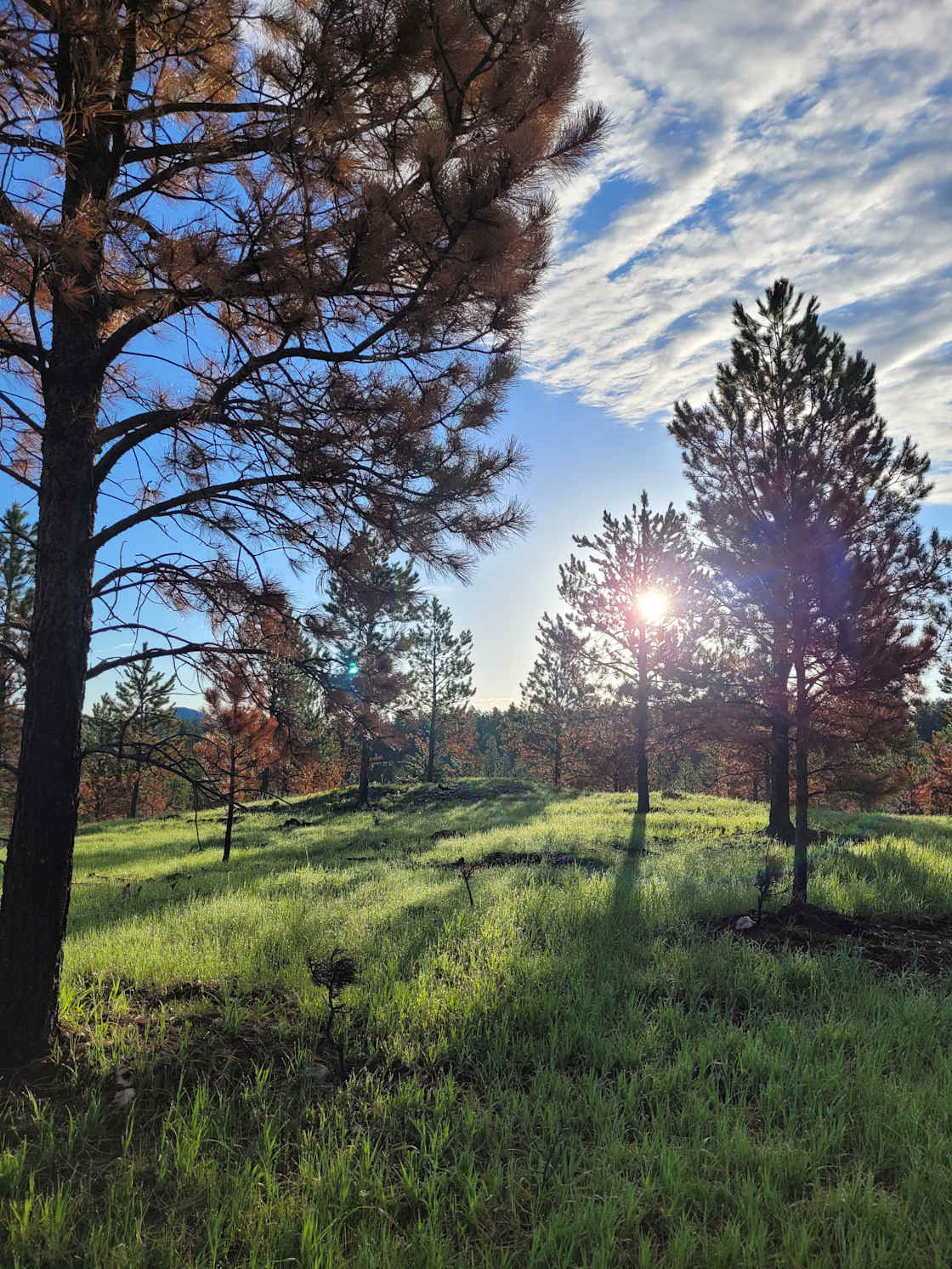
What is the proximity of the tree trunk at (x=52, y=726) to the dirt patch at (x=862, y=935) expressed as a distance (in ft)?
17.0

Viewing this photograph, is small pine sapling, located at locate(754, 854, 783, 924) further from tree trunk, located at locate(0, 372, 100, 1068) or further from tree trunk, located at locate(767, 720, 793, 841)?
tree trunk, located at locate(767, 720, 793, 841)

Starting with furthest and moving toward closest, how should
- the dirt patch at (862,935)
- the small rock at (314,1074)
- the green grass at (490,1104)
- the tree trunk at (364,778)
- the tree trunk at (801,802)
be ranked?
the tree trunk at (364,778) < the tree trunk at (801,802) < the dirt patch at (862,935) < the small rock at (314,1074) < the green grass at (490,1104)

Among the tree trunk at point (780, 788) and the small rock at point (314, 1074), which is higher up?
the tree trunk at point (780, 788)

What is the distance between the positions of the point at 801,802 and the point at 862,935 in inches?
61.9

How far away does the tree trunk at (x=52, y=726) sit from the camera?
3.82 m

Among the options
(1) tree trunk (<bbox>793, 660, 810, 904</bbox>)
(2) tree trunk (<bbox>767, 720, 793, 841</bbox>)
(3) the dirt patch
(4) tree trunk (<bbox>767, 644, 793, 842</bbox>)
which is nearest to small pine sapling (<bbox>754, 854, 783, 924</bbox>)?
(3) the dirt patch

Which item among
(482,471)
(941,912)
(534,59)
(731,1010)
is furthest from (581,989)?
(534,59)

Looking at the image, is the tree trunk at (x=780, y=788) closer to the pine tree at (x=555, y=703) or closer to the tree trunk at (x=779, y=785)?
the tree trunk at (x=779, y=785)

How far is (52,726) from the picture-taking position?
4.02 metres

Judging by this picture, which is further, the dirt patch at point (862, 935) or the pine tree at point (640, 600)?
the pine tree at point (640, 600)

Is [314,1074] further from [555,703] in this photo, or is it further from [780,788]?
[555,703]

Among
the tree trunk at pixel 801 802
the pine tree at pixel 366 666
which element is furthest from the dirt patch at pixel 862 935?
the pine tree at pixel 366 666

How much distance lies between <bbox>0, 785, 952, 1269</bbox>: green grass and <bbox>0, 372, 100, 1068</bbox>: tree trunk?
17.3 inches

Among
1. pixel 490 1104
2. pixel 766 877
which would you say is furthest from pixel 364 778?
pixel 490 1104
